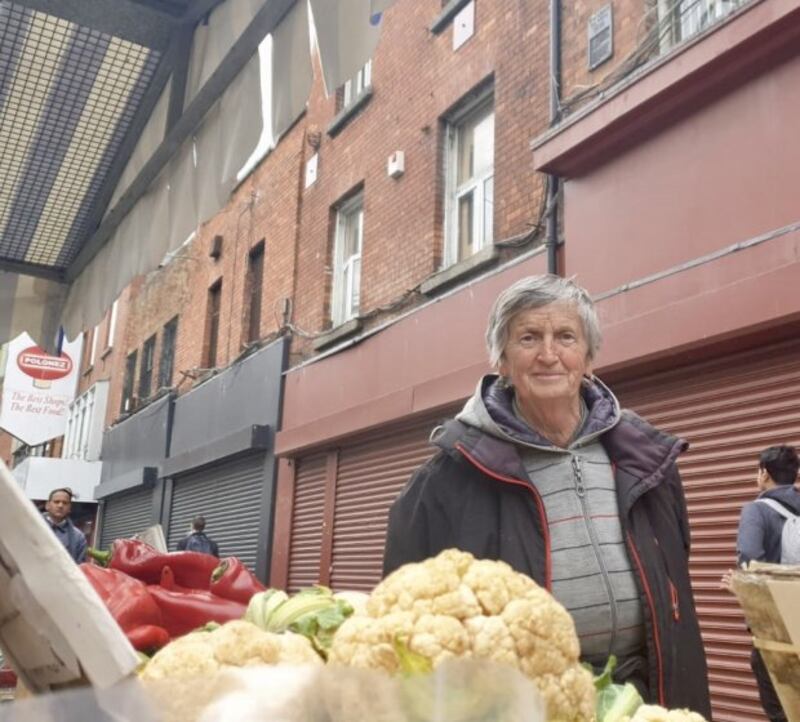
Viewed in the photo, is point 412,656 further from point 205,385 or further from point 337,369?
point 205,385

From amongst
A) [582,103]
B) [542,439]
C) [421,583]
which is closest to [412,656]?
[421,583]

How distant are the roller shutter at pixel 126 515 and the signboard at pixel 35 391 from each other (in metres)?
3.46

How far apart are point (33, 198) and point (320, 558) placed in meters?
8.14

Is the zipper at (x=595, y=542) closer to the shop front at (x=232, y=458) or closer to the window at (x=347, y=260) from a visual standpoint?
the window at (x=347, y=260)

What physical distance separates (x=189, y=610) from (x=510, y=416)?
95 cm

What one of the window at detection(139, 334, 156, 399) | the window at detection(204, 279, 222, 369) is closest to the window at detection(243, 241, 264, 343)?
the window at detection(204, 279, 222, 369)

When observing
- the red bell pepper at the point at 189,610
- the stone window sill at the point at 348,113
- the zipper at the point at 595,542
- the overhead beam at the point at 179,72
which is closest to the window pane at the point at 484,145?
the stone window sill at the point at 348,113

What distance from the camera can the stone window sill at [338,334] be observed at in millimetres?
11320

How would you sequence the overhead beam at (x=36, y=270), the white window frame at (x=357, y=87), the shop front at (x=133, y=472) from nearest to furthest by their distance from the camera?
the overhead beam at (x=36, y=270)
the white window frame at (x=357, y=87)
the shop front at (x=133, y=472)

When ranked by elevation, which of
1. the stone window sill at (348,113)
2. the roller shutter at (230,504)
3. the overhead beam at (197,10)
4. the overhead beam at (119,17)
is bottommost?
the roller shutter at (230,504)

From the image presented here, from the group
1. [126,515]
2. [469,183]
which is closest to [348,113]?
[469,183]

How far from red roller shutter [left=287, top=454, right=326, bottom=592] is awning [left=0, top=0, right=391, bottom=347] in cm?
771

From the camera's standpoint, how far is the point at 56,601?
2.49 feet

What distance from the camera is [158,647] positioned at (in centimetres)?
176
